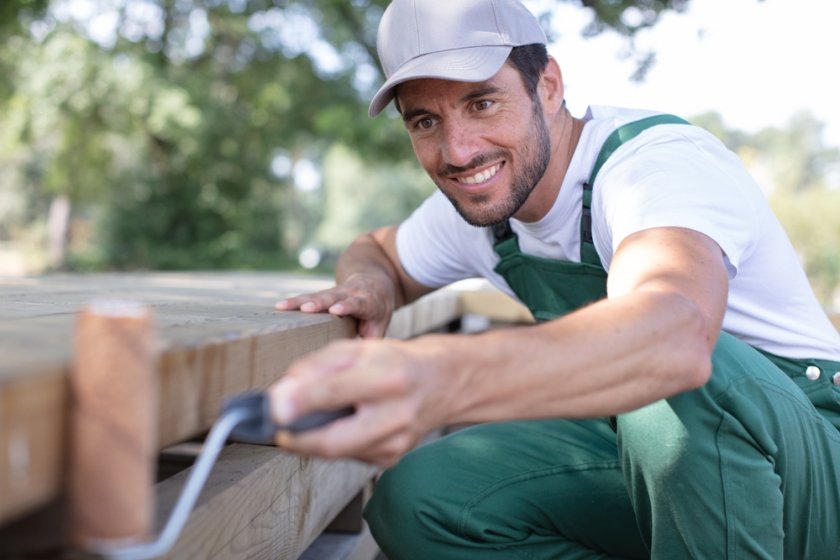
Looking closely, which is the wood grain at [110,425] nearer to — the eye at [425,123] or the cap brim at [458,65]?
the cap brim at [458,65]

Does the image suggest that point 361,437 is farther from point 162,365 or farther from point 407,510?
point 407,510

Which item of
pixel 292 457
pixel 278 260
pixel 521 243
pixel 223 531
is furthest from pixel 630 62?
pixel 278 260

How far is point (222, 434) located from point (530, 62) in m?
1.53

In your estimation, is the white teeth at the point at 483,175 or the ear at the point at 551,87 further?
the ear at the point at 551,87

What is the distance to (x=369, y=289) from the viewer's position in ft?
6.57

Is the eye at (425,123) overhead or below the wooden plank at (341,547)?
overhead

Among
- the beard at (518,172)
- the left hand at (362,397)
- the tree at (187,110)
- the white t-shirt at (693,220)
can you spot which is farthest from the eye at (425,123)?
the tree at (187,110)

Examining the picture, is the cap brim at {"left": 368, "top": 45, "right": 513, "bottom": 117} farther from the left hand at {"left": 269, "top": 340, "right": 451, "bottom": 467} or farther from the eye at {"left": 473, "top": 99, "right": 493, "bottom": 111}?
the left hand at {"left": 269, "top": 340, "right": 451, "bottom": 467}

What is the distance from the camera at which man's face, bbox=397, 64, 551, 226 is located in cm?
196

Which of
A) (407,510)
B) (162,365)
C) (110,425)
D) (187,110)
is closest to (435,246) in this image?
(407,510)

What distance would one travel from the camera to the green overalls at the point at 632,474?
4.84 feet

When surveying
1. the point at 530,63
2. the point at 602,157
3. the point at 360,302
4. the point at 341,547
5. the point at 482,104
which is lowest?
the point at 341,547

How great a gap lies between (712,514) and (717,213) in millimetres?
550

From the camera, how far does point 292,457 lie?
5.26ft
